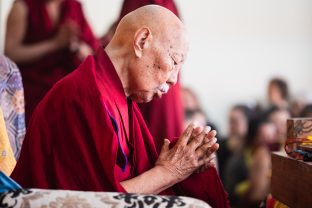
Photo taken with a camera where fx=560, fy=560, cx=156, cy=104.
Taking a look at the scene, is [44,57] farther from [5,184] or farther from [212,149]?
[5,184]

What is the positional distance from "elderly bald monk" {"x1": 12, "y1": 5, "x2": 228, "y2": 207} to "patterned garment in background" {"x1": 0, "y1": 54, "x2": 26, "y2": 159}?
386 millimetres

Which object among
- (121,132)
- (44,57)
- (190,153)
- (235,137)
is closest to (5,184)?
(121,132)

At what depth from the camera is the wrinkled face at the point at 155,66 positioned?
1295mm

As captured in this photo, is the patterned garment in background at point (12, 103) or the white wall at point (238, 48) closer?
the patterned garment in background at point (12, 103)

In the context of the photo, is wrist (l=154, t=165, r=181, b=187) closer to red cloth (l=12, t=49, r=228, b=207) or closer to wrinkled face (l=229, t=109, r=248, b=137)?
red cloth (l=12, t=49, r=228, b=207)

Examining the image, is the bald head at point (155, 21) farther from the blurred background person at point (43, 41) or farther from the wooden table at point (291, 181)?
the blurred background person at point (43, 41)

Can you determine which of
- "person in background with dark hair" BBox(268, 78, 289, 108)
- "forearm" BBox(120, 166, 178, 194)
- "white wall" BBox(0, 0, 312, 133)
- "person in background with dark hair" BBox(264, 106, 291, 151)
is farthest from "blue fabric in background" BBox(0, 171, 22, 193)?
"white wall" BBox(0, 0, 312, 133)

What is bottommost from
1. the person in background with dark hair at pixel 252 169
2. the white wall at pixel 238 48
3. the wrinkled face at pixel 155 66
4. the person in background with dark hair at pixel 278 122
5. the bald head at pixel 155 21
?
the person in background with dark hair at pixel 252 169

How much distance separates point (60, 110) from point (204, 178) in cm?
40

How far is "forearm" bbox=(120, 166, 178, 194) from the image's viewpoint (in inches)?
48.1

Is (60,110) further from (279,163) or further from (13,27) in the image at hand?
(13,27)

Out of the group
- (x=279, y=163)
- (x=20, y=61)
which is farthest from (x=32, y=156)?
(x=20, y=61)

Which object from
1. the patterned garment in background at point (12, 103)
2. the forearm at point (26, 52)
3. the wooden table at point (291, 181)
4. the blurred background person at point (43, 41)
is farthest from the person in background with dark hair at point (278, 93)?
the patterned garment in background at point (12, 103)

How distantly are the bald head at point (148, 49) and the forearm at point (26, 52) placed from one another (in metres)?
1.41
